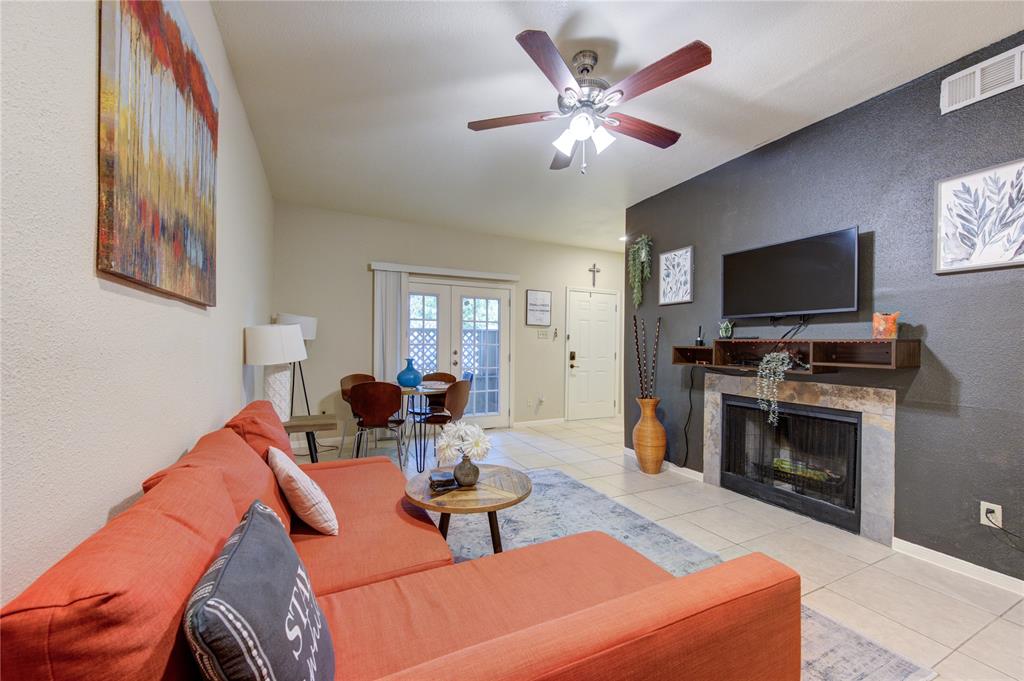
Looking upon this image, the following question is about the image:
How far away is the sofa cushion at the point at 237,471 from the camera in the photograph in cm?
125

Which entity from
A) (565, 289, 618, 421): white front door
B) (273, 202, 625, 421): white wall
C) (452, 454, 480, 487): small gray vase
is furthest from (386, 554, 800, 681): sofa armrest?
(565, 289, 618, 421): white front door

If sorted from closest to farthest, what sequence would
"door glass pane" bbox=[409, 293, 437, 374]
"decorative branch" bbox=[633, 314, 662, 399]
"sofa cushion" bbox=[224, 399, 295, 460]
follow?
1. "sofa cushion" bbox=[224, 399, 295, 460]
2. "decorative branch" bbox=[633, 314, 662, 399]
3. "door glass pane" bbox=[409, 293, 437, 374]

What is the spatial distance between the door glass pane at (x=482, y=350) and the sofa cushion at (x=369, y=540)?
3.55 m

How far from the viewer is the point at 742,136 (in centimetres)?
310

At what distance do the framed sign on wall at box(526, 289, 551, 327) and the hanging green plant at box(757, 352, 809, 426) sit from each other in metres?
3.44

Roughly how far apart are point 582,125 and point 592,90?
175 millimetres

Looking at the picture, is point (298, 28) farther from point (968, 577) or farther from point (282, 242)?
point (968, 577)

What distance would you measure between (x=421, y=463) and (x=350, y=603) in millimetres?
2981

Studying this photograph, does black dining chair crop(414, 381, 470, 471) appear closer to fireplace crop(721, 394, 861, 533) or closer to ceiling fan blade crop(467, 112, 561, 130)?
fireplace crop(721, 394, 861, 533)

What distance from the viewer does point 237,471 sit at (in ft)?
4.48

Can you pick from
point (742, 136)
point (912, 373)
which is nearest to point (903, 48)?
point (742, 136)

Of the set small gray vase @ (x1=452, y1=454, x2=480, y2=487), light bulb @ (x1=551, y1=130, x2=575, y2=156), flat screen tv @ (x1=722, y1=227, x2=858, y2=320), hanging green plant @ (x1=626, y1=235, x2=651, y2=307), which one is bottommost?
small gray vase @ (x1=452, y1=454, x2=480, y2=487)

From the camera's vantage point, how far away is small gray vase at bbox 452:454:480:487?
208 centimetres

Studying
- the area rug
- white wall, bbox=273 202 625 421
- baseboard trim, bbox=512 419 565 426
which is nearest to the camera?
the area rug
